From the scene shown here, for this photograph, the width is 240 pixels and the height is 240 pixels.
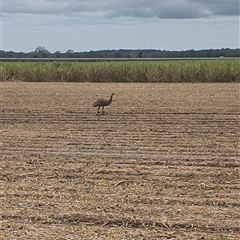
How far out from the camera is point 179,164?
9.92 meters

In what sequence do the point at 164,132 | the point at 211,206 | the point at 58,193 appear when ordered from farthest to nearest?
the point at 164,132 → the point at 58,193 → the point at 211,206

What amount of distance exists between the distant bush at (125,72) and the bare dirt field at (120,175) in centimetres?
1930

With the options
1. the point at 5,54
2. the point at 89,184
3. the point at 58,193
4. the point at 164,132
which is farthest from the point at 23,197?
the point at 5,54

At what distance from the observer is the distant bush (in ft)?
120

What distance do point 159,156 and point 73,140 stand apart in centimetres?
258

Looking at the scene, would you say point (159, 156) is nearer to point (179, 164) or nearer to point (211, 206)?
point (179, 164)

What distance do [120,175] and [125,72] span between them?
2906 centimetres

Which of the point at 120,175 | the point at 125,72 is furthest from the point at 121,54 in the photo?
the point at 120,175

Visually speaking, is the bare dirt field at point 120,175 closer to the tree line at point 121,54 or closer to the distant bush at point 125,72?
the distant bush at point 125,72

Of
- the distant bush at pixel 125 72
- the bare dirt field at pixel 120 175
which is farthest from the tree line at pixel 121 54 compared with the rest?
the bare dirt field at pixel 120 175

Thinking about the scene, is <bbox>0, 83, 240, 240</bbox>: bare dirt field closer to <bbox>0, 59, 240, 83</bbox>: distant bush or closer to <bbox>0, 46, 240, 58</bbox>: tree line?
<bbox>0, 59, 240, 83</bbox>: distant bush

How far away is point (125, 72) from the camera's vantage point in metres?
37.9

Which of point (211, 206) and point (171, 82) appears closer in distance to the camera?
point (211, 206)

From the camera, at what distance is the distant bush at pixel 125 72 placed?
1444 inches
